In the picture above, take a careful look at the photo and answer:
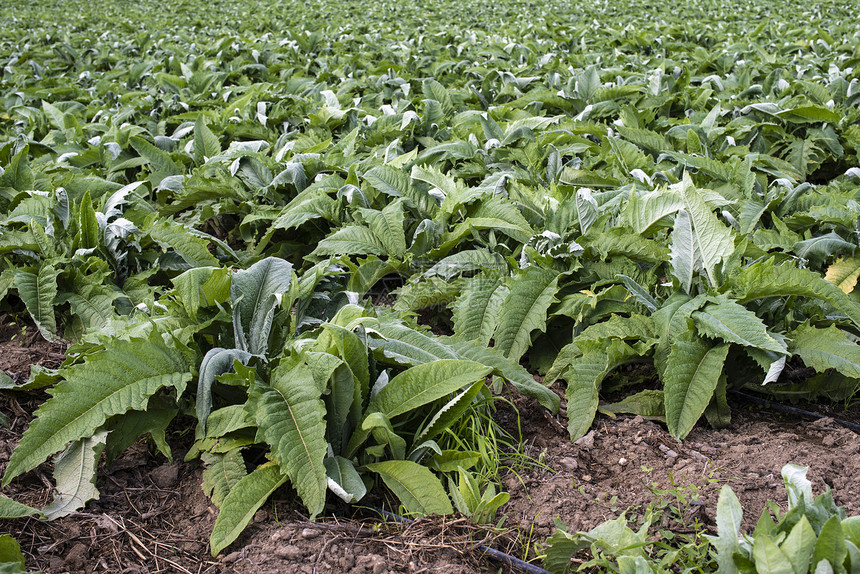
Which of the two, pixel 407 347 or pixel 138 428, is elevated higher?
pixel 407 347

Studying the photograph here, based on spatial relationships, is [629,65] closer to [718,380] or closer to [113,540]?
[718,380]

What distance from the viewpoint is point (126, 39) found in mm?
10617

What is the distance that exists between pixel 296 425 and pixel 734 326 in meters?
1.50

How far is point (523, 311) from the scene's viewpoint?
2.74m

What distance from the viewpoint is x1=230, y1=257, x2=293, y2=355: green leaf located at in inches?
94.3

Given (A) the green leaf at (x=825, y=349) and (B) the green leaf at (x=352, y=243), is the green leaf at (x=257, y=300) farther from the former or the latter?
(A) the green leaf at (x=825, y=349)

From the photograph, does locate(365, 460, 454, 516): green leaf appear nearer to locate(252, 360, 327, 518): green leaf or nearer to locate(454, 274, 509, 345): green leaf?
locate(252, 360, 327, 518): green leaf

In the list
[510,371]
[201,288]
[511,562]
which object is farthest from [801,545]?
[201,288]

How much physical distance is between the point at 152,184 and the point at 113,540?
9.61ft

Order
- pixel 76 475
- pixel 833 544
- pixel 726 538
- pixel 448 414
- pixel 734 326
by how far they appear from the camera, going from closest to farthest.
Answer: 1. pixel 833 544
2. pixel 726 538
3. pixel 76 475
4. pixel 448 414
5. pixel 734 326

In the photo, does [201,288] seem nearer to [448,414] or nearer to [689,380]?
[448,414]

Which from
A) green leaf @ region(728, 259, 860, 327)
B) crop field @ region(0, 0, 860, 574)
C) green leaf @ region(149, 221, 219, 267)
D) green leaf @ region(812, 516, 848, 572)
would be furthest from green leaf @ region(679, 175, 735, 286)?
green leaf @ region(149, 221, 219, 267)

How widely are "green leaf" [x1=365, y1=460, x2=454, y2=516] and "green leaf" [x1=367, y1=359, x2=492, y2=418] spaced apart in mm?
174

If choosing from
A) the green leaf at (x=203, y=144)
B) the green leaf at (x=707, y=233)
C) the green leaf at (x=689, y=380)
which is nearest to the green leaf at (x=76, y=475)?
the green leaf at (x=689, y=380)
